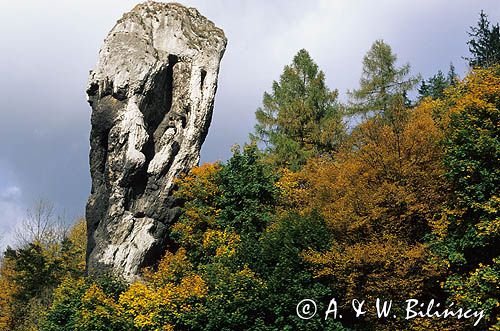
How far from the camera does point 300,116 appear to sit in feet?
106

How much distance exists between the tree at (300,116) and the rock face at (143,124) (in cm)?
436

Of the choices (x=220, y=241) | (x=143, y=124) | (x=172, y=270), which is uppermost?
(x=143, y=124)

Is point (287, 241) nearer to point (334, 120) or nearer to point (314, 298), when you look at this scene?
point (314, 298)

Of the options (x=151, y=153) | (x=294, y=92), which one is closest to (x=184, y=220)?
(x=151, y=153)

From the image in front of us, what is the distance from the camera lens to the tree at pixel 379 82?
1221 inches

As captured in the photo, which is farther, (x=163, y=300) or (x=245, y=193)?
(x=245, y=193)

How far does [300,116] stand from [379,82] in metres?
4.97

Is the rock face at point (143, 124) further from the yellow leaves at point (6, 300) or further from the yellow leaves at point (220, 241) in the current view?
the yellow leaves at point (6, 300)

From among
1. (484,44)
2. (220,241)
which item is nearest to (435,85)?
(484,44)

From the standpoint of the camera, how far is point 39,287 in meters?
31.2

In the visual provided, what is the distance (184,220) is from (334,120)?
35.1ft

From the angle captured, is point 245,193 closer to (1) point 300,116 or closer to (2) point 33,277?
(1) point 300,116

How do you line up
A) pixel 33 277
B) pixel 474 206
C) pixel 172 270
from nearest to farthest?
pixel 474 206
pixel 172 270
pixel 33 277

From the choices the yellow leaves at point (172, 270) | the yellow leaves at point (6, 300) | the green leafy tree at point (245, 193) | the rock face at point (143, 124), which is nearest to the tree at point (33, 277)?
the yellow leaves at point (6, 300)
